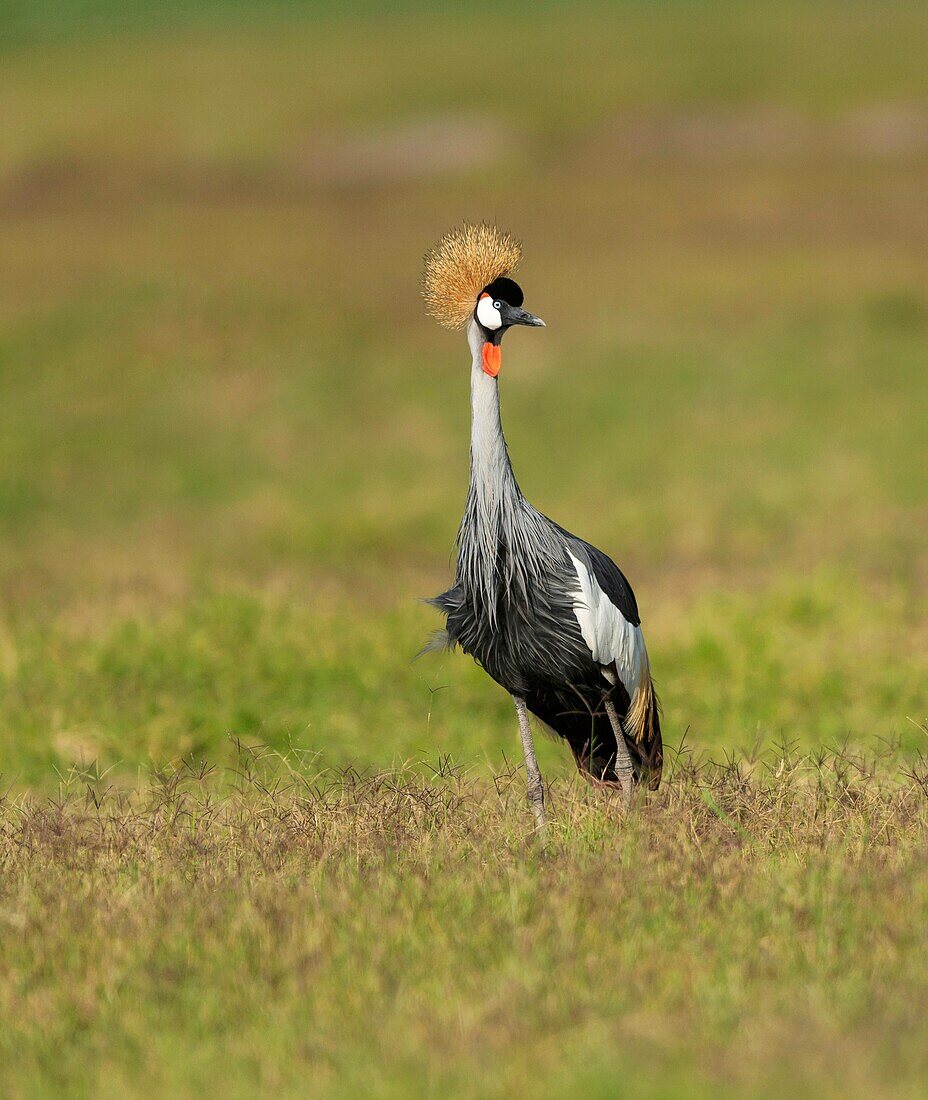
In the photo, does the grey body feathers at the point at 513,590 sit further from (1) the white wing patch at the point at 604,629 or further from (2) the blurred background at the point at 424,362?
(2) the blurred background at the point at 424,362

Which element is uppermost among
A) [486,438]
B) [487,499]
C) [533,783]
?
[486,438]

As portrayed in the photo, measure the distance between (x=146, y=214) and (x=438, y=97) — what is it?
6.86 metres

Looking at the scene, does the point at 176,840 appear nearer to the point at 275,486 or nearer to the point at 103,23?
the point at 275,486

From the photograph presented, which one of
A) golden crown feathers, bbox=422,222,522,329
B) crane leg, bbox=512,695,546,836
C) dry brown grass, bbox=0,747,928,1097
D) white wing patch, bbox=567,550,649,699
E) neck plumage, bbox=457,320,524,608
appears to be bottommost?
dry brown grass, bbox=0,747,928,1097

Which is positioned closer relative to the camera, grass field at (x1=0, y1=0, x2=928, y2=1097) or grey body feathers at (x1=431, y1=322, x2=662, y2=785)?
grass field at (x1=0, y1=0, x2=928, y2=1097)

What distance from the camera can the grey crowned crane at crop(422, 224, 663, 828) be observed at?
603cm

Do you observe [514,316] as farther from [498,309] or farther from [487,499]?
[487,499]

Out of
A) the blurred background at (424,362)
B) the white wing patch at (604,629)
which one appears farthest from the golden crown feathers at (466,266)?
the blurred background at (424,362)

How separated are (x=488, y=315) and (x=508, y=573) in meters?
0.96

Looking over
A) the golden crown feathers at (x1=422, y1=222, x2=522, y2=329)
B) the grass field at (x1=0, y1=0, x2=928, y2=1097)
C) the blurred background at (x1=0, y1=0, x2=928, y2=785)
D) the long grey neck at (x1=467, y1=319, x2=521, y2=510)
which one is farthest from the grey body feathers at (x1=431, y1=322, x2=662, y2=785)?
the blurred background at (x1=0, y1=0, x2=928, y2=785)

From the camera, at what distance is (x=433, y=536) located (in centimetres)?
1508

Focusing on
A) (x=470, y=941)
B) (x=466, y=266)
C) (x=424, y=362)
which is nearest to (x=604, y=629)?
(x=466, y=266)

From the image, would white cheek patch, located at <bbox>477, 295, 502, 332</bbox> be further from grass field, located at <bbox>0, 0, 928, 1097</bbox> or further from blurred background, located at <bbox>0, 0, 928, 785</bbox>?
blurred background, located at <bbox>0, 0, 928, 785</bbox>

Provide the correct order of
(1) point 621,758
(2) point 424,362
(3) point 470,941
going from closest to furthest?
1. (3) point 470,941
2. (1) point 621,758
3. (2) point 424,362
